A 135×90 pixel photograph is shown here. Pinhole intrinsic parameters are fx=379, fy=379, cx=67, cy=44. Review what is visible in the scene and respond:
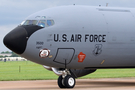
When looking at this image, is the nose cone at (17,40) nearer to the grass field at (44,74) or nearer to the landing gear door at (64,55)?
the landing gear door at (64,55)

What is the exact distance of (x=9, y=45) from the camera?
22.1m

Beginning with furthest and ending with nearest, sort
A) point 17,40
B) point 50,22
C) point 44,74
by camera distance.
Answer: point 44,74 < point 50,22 < point 17,40

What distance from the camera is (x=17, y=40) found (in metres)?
21.9

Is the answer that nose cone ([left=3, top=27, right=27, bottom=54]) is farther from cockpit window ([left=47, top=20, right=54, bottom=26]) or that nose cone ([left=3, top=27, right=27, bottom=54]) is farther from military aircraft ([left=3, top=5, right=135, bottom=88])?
cockpit window ([left=47, top=20, right=54, bottom=26])

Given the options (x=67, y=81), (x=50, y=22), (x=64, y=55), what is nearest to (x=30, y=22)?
(x=50, y=22)

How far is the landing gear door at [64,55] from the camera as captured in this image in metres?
22.9

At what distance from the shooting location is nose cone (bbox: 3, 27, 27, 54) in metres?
21.9

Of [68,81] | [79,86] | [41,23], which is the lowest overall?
[79,86]

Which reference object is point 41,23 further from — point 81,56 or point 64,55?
point 81,56

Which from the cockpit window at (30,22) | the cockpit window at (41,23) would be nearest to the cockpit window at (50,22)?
the cockpit window at (41,23)

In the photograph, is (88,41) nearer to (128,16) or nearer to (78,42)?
(78,42)

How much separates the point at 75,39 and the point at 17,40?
143 inches

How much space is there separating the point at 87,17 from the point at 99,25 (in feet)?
3.01

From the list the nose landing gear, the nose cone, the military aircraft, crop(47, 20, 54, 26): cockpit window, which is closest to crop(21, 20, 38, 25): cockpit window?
the military aircraft
